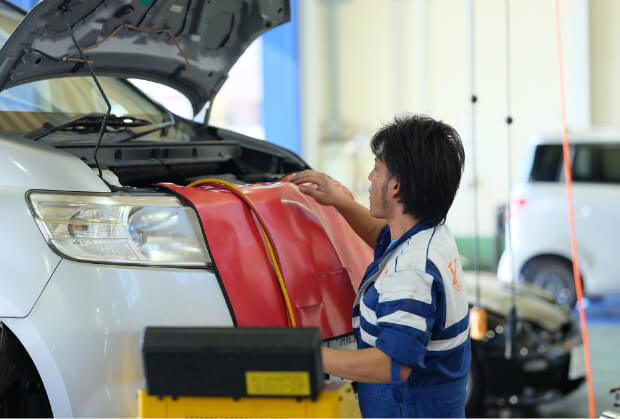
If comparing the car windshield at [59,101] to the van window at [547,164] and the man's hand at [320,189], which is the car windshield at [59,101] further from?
the van window at [547,164]

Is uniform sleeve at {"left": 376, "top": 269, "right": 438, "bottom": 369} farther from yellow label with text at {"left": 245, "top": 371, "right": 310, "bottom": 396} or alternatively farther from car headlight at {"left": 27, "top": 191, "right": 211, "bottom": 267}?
car headlight at {"left": 27, "top": 191, "right": 211, "bottom": 267}

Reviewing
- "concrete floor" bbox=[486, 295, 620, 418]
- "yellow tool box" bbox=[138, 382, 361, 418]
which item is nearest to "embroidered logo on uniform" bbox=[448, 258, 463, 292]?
"yellow tool box" bbox=[138, 382, 361, 418]

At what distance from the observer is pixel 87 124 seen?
2.22 m

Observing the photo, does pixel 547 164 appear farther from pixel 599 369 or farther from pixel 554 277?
pixel 599 369

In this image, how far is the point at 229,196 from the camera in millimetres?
1810

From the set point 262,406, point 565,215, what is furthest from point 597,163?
point 262,406

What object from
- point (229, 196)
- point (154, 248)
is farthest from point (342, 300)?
point (154, 248)

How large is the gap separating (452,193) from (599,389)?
303 centimetres

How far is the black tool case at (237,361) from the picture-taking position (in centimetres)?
112

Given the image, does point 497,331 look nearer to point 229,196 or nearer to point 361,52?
point 229,196

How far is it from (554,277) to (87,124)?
201 inches

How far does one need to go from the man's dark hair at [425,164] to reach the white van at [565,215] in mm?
4607

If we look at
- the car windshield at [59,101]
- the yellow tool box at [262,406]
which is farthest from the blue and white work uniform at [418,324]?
the car windshield at [59,101]

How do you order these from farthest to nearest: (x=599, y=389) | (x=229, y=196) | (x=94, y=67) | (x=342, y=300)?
(x=599, y=389) → (x=94, y=67) → (x=342, y=300) → (x=229, y=196)
